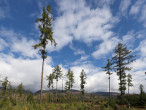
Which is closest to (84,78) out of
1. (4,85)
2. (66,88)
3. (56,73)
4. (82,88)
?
(82,88)

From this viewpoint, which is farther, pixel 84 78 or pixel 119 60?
pixel 84 78

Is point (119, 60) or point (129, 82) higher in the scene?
point (119, 60)

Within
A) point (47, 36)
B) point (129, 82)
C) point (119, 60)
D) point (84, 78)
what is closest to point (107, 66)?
point (119, 60)

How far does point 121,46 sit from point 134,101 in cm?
1117

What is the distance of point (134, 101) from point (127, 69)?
631cm

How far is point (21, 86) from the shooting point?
51500 millimetres

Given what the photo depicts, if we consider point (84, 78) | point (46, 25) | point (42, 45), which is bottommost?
point (84, 78)

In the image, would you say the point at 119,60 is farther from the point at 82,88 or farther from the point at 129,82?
the point at 129,82

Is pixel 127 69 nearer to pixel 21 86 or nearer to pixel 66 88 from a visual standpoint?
pixel 66 88

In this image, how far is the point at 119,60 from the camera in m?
20.5

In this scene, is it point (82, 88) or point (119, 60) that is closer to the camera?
point (119, 60)

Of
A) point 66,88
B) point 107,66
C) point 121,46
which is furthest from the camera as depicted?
point 66,88

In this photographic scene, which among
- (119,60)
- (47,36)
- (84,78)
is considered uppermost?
(47,36)

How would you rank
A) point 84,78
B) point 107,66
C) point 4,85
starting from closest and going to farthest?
point 107,66
point 4,85
point 84,78
